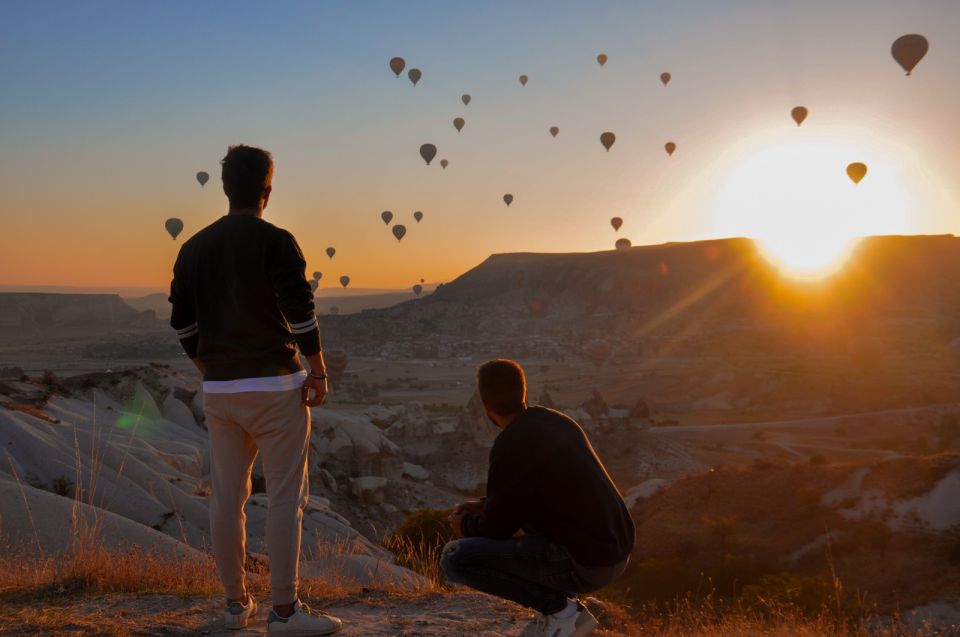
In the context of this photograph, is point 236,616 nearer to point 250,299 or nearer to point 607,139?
point 250,299

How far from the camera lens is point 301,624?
3.84 meters

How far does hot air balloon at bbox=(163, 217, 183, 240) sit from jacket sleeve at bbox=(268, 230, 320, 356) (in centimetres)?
5463

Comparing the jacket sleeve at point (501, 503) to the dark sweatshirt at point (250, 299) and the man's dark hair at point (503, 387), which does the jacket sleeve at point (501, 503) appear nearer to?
the man's dark hair at point (503, 387)

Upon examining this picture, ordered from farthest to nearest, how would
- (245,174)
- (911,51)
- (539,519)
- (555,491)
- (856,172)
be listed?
1. (856,172)
2. (911,51)
3. (245,174)
4. (539,519)
5. (555,491)

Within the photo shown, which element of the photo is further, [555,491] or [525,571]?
[525,571]

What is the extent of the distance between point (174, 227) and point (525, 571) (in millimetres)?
55580

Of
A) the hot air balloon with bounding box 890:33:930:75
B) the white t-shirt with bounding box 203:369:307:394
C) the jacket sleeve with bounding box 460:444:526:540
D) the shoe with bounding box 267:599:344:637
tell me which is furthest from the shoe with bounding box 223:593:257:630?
the hot air balloon with bounding box 890:33:930:75

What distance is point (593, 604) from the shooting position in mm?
5145

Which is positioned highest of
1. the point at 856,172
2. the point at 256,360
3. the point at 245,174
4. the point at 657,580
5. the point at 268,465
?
the point at 856,172

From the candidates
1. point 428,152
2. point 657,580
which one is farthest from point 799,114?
point 657,580

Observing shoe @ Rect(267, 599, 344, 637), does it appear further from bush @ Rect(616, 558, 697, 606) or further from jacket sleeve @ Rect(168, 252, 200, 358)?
bush @ Rect(616, 558, 697, 606)

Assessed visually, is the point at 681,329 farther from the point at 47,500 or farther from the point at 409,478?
the point at 47,500

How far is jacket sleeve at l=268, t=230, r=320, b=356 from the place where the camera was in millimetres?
3652

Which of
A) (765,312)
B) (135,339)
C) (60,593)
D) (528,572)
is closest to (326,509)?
(60,593)
